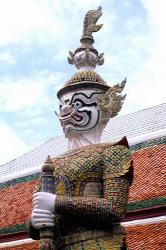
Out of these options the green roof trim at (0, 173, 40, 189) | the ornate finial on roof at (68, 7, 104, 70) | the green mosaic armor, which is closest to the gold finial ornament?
the ornate finial on roof at (68, 7, 104, 70)

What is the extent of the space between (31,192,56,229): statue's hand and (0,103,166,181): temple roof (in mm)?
3466

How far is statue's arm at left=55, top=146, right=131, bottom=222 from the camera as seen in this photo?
358 cm

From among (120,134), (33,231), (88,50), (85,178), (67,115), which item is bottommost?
(33,231)

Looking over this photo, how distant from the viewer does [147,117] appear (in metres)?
8.56

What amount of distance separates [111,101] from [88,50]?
43 centimetres

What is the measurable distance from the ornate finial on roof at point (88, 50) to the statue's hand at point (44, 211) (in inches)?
43.0

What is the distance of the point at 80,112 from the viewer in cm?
407

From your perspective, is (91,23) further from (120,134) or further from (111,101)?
(120,134)

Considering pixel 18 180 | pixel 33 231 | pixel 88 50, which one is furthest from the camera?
pixel 18 180

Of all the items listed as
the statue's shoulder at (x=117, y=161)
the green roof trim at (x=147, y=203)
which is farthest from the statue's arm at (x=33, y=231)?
the green roof trim at (x=147, y=203)

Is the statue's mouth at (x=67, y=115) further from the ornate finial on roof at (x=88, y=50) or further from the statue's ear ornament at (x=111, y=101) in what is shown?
the ornate finial on roof at (x=88, y=50)

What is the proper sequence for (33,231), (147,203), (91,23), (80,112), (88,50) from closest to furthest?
1. (33,231)
2. (80,112)
3. (88,50)
4. (91,23)
5. (147,203)

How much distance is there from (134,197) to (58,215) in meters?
2.60

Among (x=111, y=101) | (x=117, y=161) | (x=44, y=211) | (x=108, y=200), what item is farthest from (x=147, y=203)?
(x=44, y=211)
